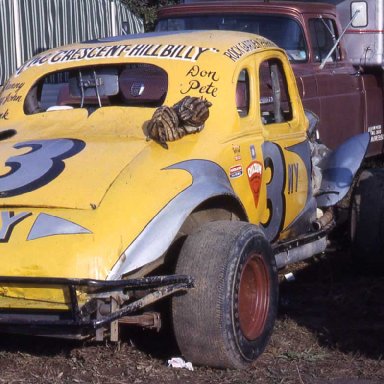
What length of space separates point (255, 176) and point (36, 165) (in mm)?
1389

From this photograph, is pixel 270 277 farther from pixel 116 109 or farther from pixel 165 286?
pixel 116 109

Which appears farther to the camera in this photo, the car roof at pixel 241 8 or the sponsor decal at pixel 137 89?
the car roof at pixel 241 8

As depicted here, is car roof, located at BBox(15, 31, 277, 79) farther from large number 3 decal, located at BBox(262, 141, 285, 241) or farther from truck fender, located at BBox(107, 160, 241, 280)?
truck fender, located at BBox(107, 160, 241, 280)

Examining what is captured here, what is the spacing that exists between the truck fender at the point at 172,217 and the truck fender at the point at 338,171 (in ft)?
5.86

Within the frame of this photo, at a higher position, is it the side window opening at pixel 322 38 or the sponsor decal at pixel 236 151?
the sponsor decal at pixel 236 151

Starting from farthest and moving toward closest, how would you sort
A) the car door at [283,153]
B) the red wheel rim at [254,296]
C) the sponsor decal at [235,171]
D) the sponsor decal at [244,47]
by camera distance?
the car door at [283,153] → the sponsor decal at [244,47] → the sponsor decal at [235,171] → the red wheel rim at [254,296]

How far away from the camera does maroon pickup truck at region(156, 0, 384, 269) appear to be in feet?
33.5

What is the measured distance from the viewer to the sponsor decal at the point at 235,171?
5.88 m

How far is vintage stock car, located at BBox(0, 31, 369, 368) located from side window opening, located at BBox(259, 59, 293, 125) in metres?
0.01

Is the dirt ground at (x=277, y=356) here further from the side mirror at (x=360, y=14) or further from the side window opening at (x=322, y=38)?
the side mirror at (x=360, y=14)

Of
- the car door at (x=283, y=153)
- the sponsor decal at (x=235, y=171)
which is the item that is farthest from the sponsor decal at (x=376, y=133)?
the sponsor decal at (x=235, y=171)

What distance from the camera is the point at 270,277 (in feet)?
19.0

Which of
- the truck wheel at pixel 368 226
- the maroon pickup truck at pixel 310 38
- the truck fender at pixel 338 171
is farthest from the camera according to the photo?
the maroon pickup truck at pixel 310 38

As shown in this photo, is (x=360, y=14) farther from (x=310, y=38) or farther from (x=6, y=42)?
(x=6, y=42)
